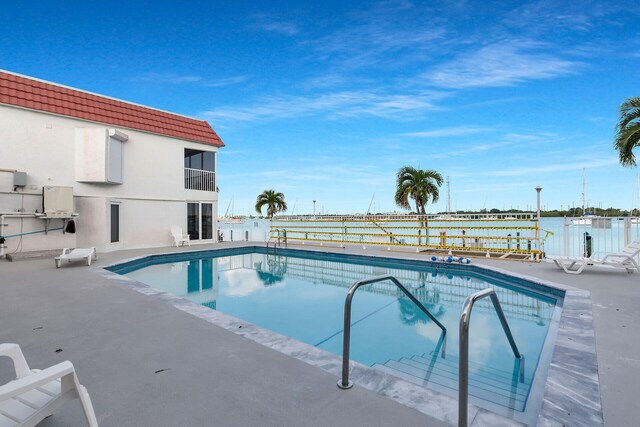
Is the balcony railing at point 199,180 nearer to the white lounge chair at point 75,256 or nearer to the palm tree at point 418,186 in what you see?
the white lounge chair at point 75,256

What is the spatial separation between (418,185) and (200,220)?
36.6 feet

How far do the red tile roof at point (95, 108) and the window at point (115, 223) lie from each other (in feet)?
10.9

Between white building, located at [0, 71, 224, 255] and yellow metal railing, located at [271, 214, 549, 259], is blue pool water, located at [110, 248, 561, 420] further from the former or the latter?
white building, located at [0, 71, 224, 255]

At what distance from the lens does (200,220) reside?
51.6ft

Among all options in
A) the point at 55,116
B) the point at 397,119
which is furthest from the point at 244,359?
the point at 397,119

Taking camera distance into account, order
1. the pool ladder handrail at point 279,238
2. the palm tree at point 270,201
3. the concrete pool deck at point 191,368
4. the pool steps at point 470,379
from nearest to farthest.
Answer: the concrete pool deck at point 191,368 → the pool steps at point 470,379 → the pool ladder handrail at point 279,238 → the palm tree at point 270,201

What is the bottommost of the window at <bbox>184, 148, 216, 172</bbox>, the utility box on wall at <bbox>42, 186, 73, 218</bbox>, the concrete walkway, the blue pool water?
the blue pool water

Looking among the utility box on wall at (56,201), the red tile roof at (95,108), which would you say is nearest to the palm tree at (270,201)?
the red tile roof at (95,108)

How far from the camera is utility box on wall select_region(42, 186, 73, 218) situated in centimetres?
1022

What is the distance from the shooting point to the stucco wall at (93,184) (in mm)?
10320

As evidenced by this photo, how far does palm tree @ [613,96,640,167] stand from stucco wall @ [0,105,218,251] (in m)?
15.6

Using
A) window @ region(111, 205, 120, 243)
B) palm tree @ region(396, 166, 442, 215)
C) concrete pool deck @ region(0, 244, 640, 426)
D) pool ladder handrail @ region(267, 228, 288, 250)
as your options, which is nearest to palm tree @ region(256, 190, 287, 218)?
pool ladder handrail @ region(267, 228, 288, 250)

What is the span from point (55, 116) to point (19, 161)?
1963mm

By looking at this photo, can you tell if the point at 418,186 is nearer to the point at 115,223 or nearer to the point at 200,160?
the point at 200,160
